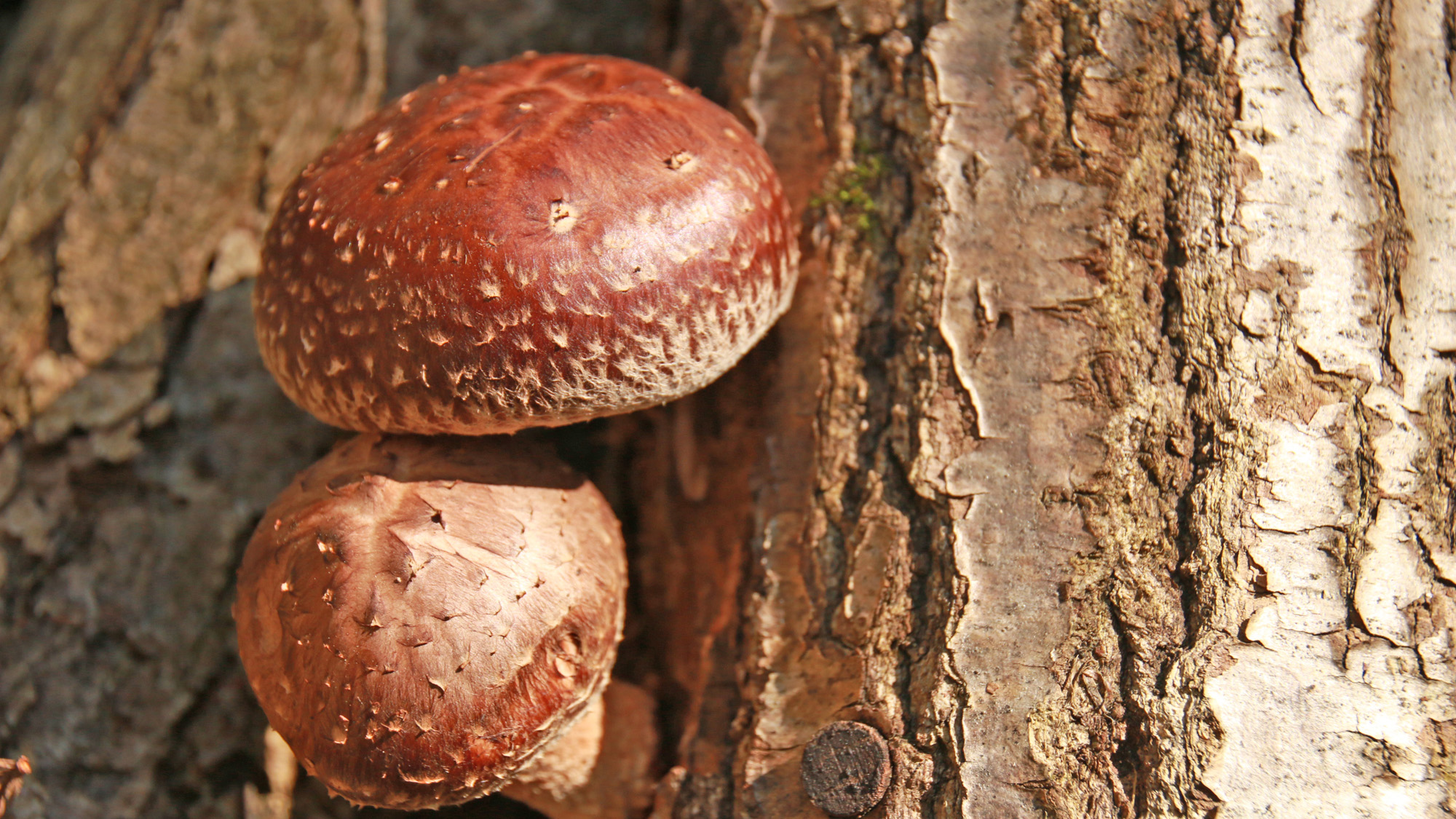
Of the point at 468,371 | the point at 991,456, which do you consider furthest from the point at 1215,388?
the point at 468,371

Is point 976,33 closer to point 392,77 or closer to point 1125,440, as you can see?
point 1125,440

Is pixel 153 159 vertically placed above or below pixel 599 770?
above

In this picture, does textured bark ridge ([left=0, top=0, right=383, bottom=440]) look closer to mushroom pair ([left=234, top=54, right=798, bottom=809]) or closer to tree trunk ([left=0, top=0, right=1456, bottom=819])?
tree trunk ([left=0, top=0, right=1456, bottom=819])

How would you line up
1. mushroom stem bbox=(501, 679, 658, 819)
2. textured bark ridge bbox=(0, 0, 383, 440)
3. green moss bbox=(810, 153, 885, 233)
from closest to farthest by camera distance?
green moss bbox=(810, 153, 885, 233), mushroom stem bbox=(501, 679, 658, 819), textured bark ridge bbox=(0, 0, 383, 440)

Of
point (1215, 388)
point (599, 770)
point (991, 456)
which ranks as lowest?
point (599, 770)

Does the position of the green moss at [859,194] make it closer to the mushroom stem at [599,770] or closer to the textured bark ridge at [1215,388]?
the textured bark ridge at [1215,388]

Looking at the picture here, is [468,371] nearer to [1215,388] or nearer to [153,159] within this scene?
[1215,388]

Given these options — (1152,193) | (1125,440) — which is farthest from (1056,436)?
(1152,193)

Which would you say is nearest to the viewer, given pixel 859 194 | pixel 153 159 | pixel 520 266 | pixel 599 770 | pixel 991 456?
pixel 520 266

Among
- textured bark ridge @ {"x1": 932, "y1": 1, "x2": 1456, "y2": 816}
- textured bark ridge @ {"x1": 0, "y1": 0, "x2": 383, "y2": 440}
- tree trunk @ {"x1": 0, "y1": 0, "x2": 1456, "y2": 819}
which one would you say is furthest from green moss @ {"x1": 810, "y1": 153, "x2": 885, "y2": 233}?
textured bark ridge @ {"x1": 0, "y1": 0, "x2": 383, "y2": 440}
